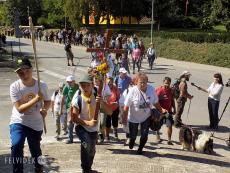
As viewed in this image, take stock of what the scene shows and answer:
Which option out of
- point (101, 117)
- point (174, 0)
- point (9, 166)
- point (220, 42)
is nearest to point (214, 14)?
point (220, 42)

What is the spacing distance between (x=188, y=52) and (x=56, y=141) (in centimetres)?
2368

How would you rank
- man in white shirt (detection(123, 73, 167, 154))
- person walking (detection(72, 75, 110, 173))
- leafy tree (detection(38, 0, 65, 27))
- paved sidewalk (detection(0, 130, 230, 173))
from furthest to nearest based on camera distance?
leafy tree (detection(38, 0, 65, 27)) → man in white shirt (detection(123, 73, 167, 154)) → paved sidewalk (detection(0, 130, 230, 173)) → person walking (detection(72, 75, 110, 173))

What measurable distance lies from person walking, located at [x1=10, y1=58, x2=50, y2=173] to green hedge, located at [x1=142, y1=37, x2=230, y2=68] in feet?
78.6

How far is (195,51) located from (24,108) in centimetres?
2725

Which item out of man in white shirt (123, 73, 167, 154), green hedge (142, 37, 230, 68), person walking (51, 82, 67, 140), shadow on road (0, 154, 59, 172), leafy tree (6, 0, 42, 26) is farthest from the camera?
leafy tree (6, 0, 42, 26)

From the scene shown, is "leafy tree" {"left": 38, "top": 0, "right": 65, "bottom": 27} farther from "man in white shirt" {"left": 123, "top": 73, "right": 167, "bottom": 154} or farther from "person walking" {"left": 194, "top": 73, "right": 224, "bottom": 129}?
"man in white shirt" {"left": 123, "top": 73, "right": 167, "bottom": 154}

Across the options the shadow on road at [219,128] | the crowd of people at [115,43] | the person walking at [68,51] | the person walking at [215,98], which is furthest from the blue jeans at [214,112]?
the person walking at [68,51]

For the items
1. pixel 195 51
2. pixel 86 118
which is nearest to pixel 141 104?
pixel 86 118

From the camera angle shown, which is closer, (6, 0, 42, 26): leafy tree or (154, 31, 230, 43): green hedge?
(154, 31, 230, 43): green hedge

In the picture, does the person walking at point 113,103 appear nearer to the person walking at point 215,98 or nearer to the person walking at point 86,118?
the person walking at point 86,118

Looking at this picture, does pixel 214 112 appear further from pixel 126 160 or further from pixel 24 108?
pixel 24 108

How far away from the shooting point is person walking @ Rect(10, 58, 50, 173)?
261 inches

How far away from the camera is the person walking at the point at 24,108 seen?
6.62 metres

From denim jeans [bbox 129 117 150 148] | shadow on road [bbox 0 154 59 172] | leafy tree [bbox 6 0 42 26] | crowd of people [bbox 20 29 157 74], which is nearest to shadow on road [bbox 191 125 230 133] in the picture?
denim jeans [bbox 129 117 150 148]
